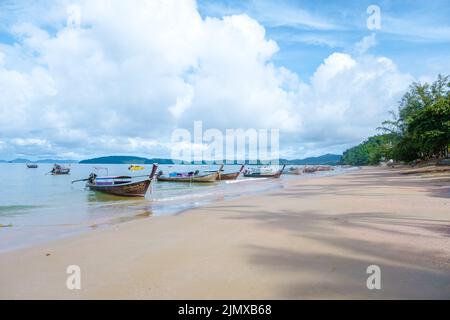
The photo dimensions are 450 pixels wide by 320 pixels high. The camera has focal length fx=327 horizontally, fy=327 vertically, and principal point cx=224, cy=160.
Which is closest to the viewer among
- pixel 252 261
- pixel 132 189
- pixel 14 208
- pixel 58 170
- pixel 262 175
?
pixel 252 261

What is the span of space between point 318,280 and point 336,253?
1.49 metres

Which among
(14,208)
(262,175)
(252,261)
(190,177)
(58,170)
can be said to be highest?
(58,170)

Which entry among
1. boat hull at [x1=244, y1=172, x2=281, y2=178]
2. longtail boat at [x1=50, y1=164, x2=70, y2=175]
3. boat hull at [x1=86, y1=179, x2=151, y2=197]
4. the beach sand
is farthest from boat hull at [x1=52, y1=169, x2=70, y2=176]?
the beach sand

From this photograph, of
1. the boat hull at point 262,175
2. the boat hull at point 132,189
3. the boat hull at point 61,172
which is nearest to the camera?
the boat hull at point 132,189

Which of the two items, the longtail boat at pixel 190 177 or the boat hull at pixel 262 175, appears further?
the boat hull at pixel 262 175

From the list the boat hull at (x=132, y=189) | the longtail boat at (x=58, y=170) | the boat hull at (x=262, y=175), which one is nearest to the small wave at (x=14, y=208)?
the boat hull at (x=132, y=189)

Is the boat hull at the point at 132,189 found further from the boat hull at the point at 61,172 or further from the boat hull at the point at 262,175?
the boat hull at the point at 61,172

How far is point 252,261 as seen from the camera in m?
5.74

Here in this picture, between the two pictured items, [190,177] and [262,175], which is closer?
[190,177]

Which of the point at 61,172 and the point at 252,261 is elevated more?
the point at 61,172

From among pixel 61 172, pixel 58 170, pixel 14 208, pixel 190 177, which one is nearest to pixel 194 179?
pixel 190 177

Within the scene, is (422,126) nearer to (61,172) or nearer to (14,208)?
(14,208)

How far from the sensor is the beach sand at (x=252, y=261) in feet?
14.6
